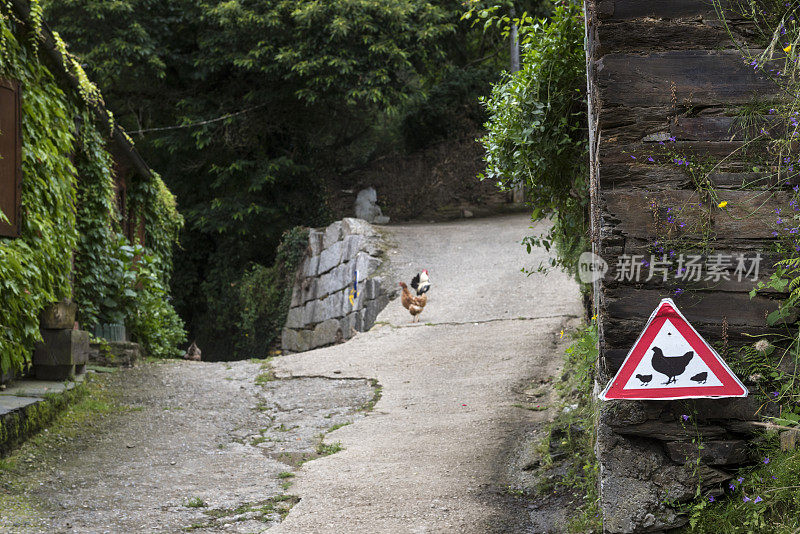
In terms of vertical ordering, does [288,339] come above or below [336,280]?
below

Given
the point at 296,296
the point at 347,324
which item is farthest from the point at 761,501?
the point at 296,296

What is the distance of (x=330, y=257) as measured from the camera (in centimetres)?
1633

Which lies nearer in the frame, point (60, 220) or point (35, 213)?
point (35, 213)

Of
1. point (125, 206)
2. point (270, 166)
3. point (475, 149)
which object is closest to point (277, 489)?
point (125, 206)

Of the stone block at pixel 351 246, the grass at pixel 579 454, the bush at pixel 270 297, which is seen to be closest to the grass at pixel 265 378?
the grass at pixel 579 454

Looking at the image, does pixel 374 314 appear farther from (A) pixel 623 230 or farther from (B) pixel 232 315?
→ (A) pixel 623 230

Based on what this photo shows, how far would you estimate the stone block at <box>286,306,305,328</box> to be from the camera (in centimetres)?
1649

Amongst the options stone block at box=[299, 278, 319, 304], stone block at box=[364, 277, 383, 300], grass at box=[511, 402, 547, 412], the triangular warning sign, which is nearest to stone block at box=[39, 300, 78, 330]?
grass at box=[511, 402, 547, 412]

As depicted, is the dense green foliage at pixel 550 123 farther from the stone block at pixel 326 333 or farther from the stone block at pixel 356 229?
the stone block at pixel 356 229

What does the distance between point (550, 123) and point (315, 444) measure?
3139 mm

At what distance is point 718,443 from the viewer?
3.30 m

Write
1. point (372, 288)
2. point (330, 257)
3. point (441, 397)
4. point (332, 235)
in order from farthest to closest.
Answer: point (332, 235)
point (330, 257)
point (372, 288)
point (441, 397)

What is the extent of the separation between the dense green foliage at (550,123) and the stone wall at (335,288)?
8219 millimetres

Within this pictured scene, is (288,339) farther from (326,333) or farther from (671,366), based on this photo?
(671,366)
